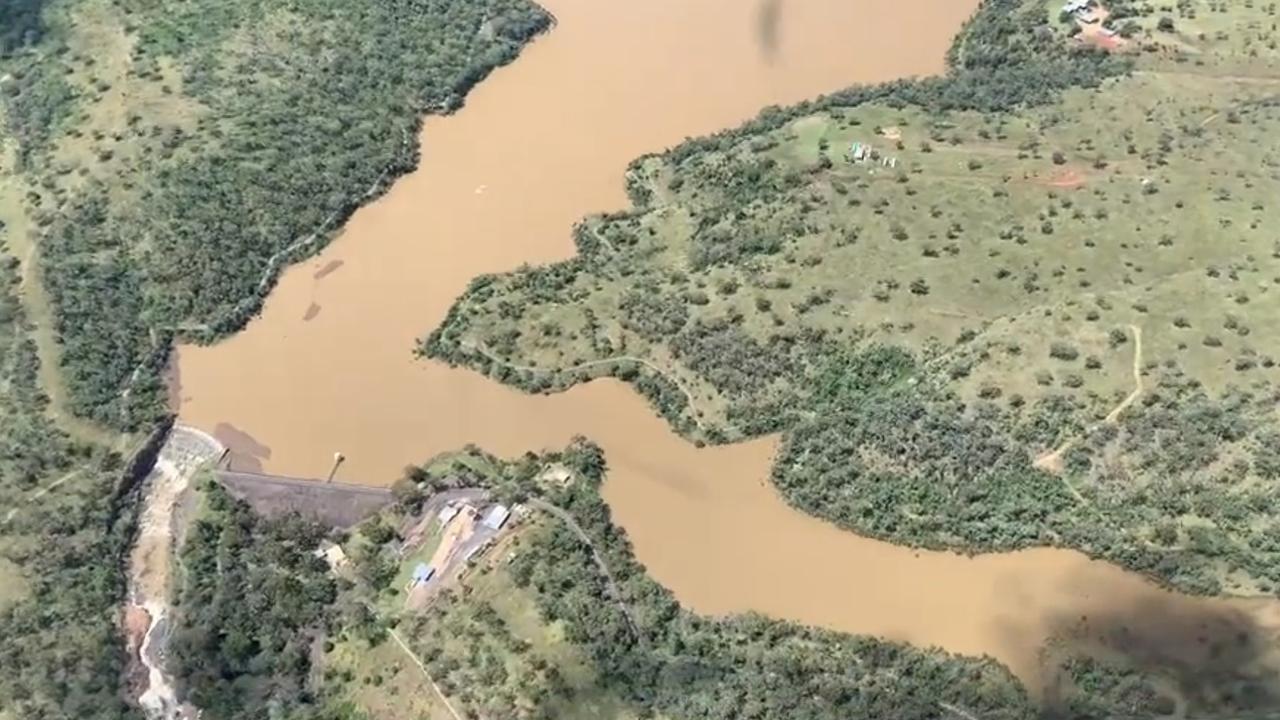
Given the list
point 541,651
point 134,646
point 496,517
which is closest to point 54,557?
point 134,646

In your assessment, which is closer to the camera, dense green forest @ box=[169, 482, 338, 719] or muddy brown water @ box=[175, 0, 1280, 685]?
dense green forest @ box=[169, 482, 338, 719]

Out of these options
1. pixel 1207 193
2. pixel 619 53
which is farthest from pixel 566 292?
pixel 1207 193

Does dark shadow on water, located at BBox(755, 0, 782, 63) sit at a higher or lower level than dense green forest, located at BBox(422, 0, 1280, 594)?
higher

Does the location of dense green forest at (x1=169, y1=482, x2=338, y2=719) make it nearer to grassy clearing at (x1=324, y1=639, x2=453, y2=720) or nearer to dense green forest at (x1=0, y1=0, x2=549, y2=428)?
grassy clearing at (x1=324, y1=639, x2=453, y2=720)

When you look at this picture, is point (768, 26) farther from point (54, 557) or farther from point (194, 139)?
point (54, 557)

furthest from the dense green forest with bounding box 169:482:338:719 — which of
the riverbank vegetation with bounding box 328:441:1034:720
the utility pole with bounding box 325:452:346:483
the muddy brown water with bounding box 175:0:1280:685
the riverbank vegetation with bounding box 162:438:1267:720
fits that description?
the muddy brown water with bounding box 175:0:1280:685

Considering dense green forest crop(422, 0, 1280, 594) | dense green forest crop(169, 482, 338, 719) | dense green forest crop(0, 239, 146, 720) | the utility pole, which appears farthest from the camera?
the utility pole
